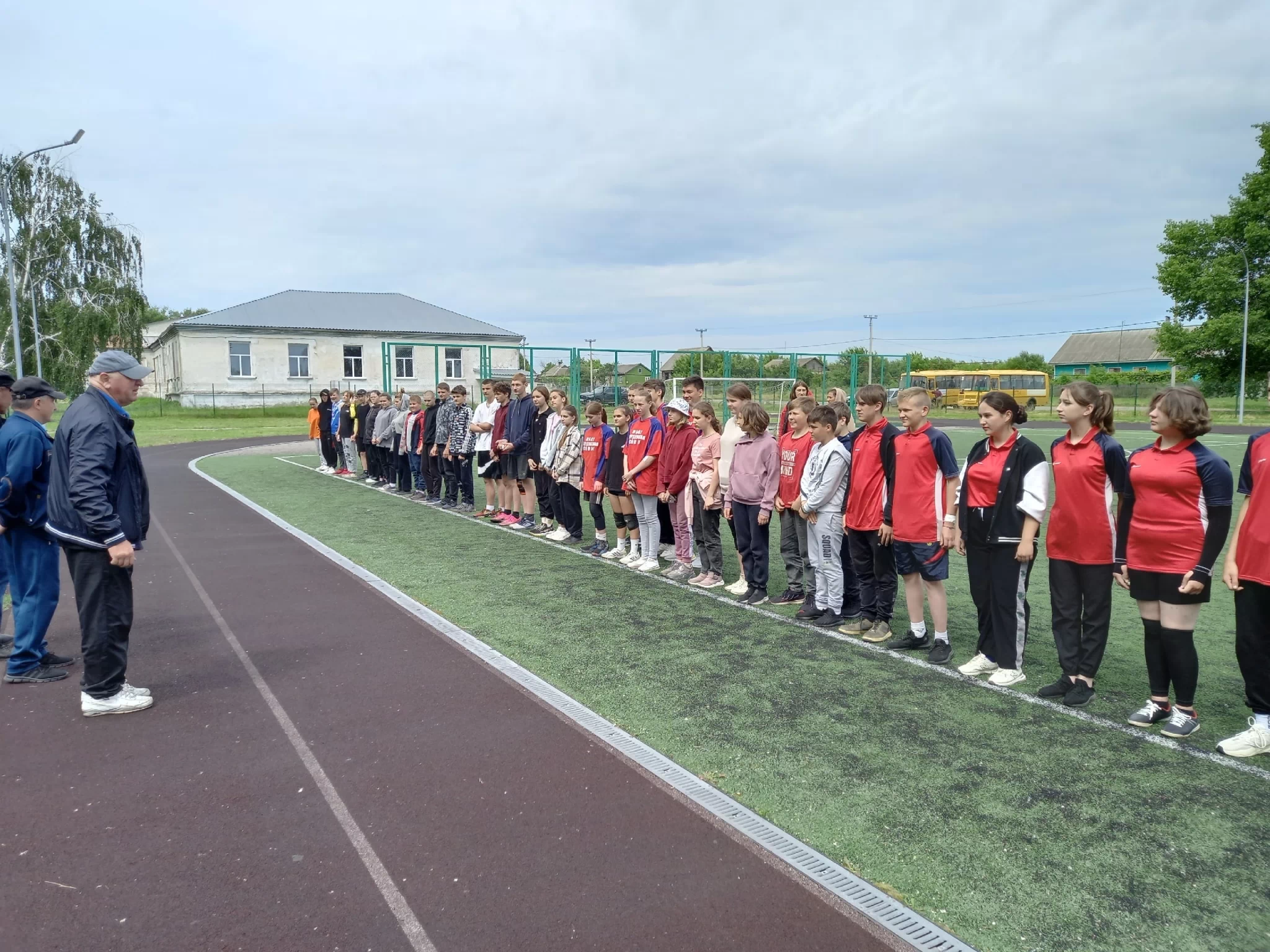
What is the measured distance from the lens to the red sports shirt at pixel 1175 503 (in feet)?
14.9

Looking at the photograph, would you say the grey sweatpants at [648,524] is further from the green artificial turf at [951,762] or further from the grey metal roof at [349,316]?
the grey metal roof at [349,316]

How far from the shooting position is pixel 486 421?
42.1 feet

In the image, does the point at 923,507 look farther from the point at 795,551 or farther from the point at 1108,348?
the point at 1108,348

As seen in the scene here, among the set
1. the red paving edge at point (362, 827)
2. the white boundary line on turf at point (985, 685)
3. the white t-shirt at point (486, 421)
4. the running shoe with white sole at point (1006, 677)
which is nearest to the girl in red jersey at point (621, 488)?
the white boundary line on turf at point (985, 685)

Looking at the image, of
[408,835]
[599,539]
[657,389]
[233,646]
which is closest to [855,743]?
[408,835]

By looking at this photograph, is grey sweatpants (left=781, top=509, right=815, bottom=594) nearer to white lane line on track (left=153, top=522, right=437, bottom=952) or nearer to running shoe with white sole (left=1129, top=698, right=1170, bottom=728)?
running shoe with white sole (left=1129, top=698, right=1170, bottom=728)

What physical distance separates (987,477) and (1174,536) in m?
1.14

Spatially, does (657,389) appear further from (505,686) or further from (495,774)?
(495,774)

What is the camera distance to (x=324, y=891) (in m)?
3.36

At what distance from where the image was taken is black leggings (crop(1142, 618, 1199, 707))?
466cm

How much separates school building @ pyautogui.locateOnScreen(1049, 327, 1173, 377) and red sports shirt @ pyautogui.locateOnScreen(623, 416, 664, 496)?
88.2 m

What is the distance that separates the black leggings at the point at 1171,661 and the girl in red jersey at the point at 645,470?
496 cm

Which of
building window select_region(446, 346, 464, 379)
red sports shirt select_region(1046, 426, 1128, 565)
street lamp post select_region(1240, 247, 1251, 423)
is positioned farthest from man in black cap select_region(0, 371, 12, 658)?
building window select_region(446, 346, 464, 379)

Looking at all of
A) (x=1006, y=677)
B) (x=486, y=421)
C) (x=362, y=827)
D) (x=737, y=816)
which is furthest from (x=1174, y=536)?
(x=486, y=421)
